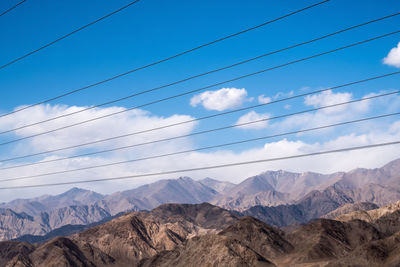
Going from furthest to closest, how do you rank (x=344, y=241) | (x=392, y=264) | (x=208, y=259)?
(x=344, y=241) → (x=208, y=259) → (x=392, y=264)

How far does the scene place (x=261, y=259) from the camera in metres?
135

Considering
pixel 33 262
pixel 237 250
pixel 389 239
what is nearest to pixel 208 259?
pixel 237 250

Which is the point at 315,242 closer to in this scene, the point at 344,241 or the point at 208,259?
the point at 344,241

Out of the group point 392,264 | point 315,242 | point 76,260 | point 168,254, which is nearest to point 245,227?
point 315,242

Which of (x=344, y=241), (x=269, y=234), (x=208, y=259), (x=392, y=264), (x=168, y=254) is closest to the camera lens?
(x=392, y=264)

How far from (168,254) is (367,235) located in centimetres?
8876

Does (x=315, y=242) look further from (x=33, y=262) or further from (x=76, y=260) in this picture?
(x=33, y=262)

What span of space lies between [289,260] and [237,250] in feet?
108

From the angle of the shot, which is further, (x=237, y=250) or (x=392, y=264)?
(x=237, y=250)

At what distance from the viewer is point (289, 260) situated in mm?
160625

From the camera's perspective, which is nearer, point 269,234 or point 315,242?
point 315,242

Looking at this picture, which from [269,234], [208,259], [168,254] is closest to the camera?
[208,259]

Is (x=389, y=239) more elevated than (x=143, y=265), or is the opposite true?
(x=389, y=239)

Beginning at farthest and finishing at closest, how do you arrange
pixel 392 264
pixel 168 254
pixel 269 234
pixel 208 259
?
pixel 269 234, pixel 168 254, pixel 208 259, pixel 392 264
